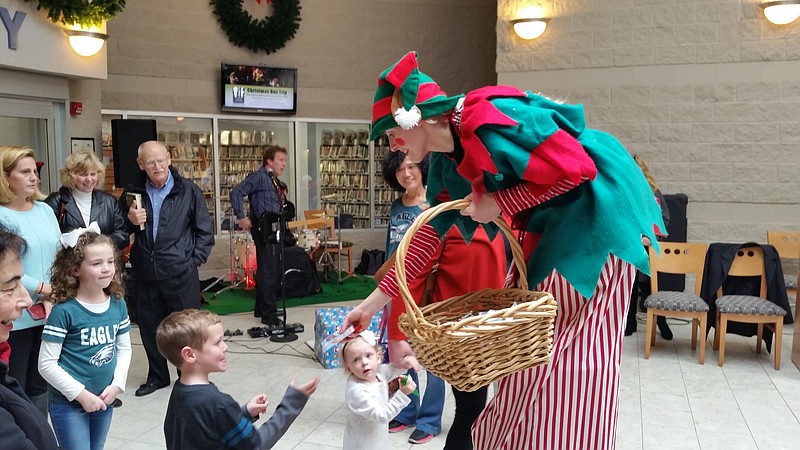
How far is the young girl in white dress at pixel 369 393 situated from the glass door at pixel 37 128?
5.26 meters

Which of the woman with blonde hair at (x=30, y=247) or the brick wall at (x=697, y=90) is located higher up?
the brick wall at (x=697, y=90)

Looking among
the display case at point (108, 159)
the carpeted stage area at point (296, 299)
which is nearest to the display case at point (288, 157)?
the display case at point (108, 159)

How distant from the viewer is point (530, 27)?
7066 millimetres

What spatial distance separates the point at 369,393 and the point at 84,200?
2.51 metres

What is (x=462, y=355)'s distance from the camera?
5.02ft

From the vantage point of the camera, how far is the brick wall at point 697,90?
655cm

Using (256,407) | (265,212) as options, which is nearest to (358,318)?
(256,407)

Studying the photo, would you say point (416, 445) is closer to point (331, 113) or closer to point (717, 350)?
point (717, 350)

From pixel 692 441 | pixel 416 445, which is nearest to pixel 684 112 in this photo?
pixel 692 441

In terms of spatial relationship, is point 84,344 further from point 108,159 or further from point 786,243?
point 108,159

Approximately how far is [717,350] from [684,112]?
2553mm

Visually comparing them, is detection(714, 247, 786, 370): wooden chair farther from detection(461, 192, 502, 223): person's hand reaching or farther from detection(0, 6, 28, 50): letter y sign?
detection(0, 6, 28, 50): letter y sign

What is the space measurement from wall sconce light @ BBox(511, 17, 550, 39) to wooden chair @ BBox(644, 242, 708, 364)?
2.67m

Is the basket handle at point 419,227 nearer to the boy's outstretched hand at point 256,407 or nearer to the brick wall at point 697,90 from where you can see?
the boy's outstretched hand at point 256,407
